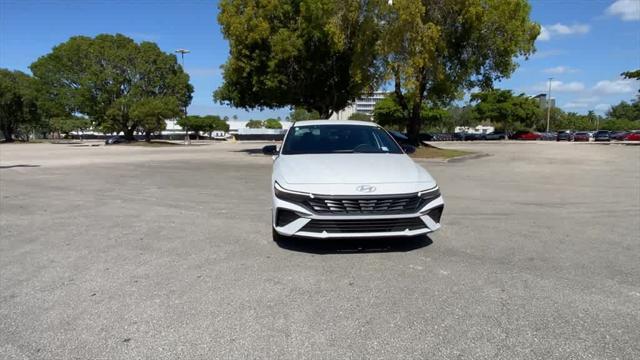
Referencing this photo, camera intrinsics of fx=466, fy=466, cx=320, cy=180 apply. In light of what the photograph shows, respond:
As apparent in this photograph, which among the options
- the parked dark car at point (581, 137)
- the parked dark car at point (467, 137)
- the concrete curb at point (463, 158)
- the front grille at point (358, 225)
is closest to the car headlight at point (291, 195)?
the front grille at point (358, 225)

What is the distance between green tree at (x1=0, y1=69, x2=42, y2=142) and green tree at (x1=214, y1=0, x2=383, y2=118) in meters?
47.1

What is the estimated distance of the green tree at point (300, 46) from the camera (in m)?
24.0

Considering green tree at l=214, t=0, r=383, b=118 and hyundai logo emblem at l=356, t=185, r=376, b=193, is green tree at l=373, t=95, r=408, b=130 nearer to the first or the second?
green tree at l=214, t=0, r=383, b=118

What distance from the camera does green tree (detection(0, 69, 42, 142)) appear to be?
198ft

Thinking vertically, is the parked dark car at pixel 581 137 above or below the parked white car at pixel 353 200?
above

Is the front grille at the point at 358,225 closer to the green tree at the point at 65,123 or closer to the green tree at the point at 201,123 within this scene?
the green tree at the point at 65,123

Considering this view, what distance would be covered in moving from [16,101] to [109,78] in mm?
20093

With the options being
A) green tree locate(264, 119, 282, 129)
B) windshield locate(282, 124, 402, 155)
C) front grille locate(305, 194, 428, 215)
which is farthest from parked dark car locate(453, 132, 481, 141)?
green tree locate(264, 119, 282, 129)

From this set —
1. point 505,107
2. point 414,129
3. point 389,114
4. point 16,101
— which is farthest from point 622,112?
point 16,101

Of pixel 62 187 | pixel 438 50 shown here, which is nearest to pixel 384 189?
pixel 62 187

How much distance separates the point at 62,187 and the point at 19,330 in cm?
926

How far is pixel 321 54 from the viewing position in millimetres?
26281

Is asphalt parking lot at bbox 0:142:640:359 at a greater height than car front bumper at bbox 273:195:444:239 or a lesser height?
lesser

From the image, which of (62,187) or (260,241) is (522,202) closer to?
(260,241)
